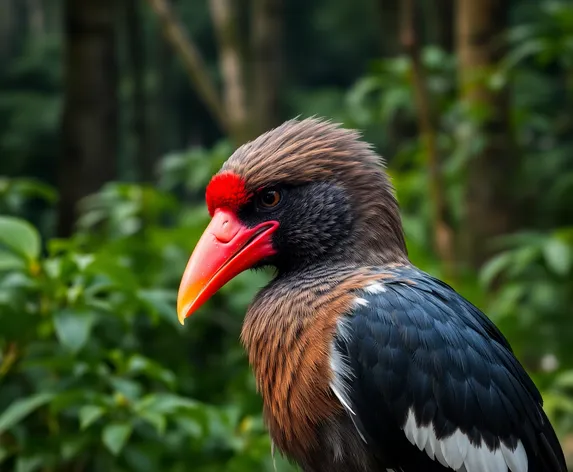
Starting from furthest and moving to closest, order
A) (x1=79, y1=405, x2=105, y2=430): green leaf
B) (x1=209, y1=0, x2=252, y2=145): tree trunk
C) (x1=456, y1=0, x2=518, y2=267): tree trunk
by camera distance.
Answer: (x1=209, y1=0, x2=252, y2=145): tree trunk
(x1=456, y1=0, x2=518, y2=267): tree trunk
(x1=79, y1=405, x2=105, y2=430): green leaf

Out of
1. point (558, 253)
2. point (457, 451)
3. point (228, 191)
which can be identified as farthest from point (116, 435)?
point (558, 253)

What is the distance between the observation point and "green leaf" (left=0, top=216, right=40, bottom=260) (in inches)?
115

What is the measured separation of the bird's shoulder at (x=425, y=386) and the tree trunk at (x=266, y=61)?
3918mm

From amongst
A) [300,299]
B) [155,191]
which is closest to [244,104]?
[155,191]

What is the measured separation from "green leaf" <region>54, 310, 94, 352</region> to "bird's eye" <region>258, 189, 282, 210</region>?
0.76m

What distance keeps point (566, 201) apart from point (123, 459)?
371cm

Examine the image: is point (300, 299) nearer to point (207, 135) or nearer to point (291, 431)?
point (291, 431)

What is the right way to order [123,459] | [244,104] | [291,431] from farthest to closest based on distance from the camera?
[244,104], [123,459], [291,431]

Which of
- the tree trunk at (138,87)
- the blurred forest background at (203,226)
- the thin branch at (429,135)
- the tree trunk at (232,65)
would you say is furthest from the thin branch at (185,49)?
the tree trunk at (138,87)

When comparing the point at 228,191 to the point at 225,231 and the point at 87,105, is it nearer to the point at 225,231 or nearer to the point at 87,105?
the point at 225,231

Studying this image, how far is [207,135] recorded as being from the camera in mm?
14664

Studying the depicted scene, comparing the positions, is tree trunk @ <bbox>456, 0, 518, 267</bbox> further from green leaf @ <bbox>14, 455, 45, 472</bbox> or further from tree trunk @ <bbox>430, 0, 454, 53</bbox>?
green leaf @ <bbox>14, 455, 45, 472</bbox>

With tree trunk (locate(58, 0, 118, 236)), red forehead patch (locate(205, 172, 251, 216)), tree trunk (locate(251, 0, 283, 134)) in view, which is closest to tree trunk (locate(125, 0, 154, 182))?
tree trunk (locate(251, 0, 283, 134))

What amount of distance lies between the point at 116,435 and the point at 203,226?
5.10 feet
